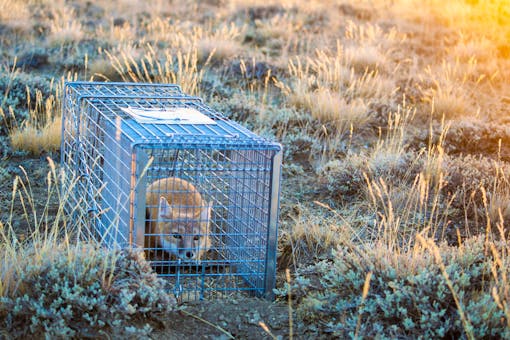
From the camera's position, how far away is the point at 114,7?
1764 cm

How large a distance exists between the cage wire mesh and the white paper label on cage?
0.03ft

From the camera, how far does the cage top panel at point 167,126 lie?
4758 mm

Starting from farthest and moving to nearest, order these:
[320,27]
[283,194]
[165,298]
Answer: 1. [320,27]
2. [283,194]
3. [165,298]

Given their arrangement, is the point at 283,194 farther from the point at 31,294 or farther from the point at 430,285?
the point at 31,294

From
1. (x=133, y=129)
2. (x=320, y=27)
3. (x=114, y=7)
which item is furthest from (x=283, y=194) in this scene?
(x=114, y=7)

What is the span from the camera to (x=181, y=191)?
203 inches

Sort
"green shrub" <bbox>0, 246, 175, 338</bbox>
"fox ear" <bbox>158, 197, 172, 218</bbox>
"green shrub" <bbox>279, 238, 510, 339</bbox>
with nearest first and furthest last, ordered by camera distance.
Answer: "green shrub" <bbox>0, 246, 175, 338</bbox>, "green shrub" <bbox>279, 238, 510, 339</bbox>, "fox ear" <bbox>158, 197, 172, 218</bbox>

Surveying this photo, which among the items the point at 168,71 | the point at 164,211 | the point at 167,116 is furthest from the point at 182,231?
the point at 168,71

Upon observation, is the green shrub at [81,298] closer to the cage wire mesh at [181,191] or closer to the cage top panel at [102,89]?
the cage wire mesh at [181,191]

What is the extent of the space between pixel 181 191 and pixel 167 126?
0.52 meters

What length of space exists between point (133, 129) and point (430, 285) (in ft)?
7.68

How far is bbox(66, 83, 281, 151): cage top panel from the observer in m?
4.76

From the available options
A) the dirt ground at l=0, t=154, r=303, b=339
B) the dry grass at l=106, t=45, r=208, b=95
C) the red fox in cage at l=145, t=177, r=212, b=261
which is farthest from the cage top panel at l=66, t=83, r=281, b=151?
the dry grass at l=106, t=45, r=208, b=95

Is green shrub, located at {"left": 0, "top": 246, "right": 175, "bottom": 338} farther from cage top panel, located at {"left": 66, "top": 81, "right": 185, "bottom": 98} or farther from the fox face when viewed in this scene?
cage top panel, located at {"left": 66, "top": 81, "right": 185, "bottom": 98}
